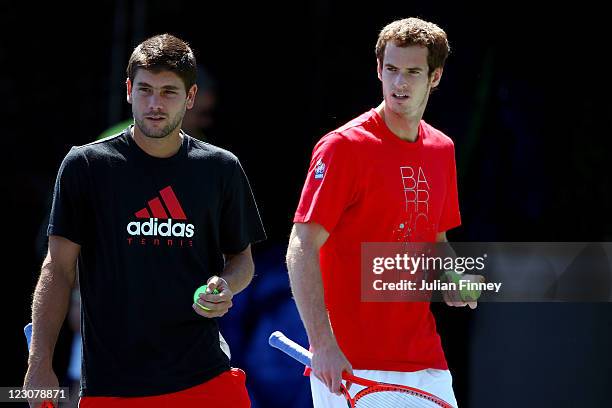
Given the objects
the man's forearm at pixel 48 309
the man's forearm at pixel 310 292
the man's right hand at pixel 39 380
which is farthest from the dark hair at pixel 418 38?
the man's right hand at pixel 39 380

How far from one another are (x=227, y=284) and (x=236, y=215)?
275 millimetres

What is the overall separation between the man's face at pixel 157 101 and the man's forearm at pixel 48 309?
545 millimetres

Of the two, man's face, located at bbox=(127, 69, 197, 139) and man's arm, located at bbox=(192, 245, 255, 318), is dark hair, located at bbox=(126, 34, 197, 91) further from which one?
man's arm, located at bbox=(192, 245, 255, 318)

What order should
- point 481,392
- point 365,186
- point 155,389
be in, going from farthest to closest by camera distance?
point 481,392, point 365,186, point 155,389

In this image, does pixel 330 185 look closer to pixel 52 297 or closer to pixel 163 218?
pixel 163 218

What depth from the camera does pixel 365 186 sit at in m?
3.90

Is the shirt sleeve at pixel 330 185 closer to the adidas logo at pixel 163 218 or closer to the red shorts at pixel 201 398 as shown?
the adidas logo at pixel 163 218

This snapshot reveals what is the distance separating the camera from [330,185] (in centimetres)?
382

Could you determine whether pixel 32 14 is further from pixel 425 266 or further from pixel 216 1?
pixel 425 266

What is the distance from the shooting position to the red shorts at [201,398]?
353 cm

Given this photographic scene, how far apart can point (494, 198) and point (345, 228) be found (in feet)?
7.64

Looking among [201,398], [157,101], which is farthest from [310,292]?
[157,101]

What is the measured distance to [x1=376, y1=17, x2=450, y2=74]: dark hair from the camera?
404 centimetres

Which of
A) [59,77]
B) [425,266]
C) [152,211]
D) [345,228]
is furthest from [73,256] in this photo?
[59,77]
